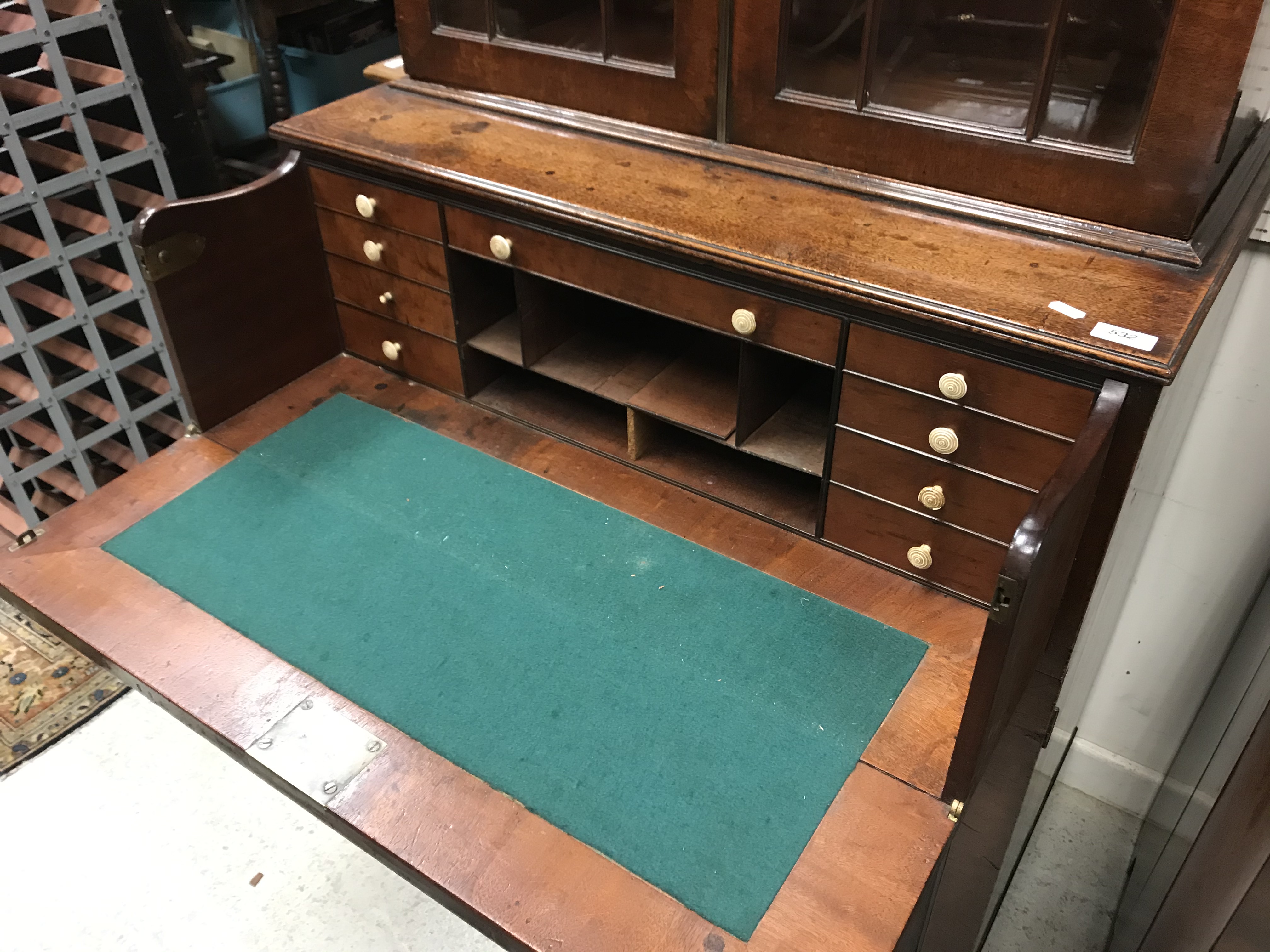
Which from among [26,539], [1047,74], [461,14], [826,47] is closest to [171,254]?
[26,539]

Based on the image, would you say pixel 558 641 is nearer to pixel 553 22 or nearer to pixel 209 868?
pixel 553 22

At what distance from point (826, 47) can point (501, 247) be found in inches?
20.5

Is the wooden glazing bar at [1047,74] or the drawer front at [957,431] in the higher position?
the wooden glazing bar at [1047,74]

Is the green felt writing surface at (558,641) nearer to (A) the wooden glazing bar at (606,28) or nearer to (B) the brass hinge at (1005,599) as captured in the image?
(B) the brass hinge at (1005,599)

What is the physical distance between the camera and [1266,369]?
4.51 feet

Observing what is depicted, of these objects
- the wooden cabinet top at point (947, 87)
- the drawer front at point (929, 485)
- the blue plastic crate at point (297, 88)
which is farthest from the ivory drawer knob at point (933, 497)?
the blue plastic crate at point (297, 88)

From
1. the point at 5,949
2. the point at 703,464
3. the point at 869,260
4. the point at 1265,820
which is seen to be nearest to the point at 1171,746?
the point at 1265,820

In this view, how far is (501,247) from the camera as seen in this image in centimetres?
142

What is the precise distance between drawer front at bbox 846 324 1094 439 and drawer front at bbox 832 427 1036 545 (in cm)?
10

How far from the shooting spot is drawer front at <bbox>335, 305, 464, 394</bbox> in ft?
5.41

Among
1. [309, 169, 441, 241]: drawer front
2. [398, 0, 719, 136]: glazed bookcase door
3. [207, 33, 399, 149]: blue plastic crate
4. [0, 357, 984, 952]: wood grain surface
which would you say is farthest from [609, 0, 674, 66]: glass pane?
[207, 33, 399, 149]: blue plastic crate

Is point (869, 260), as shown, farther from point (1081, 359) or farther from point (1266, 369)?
point (1266, 369)

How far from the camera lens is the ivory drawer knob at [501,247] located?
142 cm

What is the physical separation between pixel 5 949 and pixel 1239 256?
2.23 m
